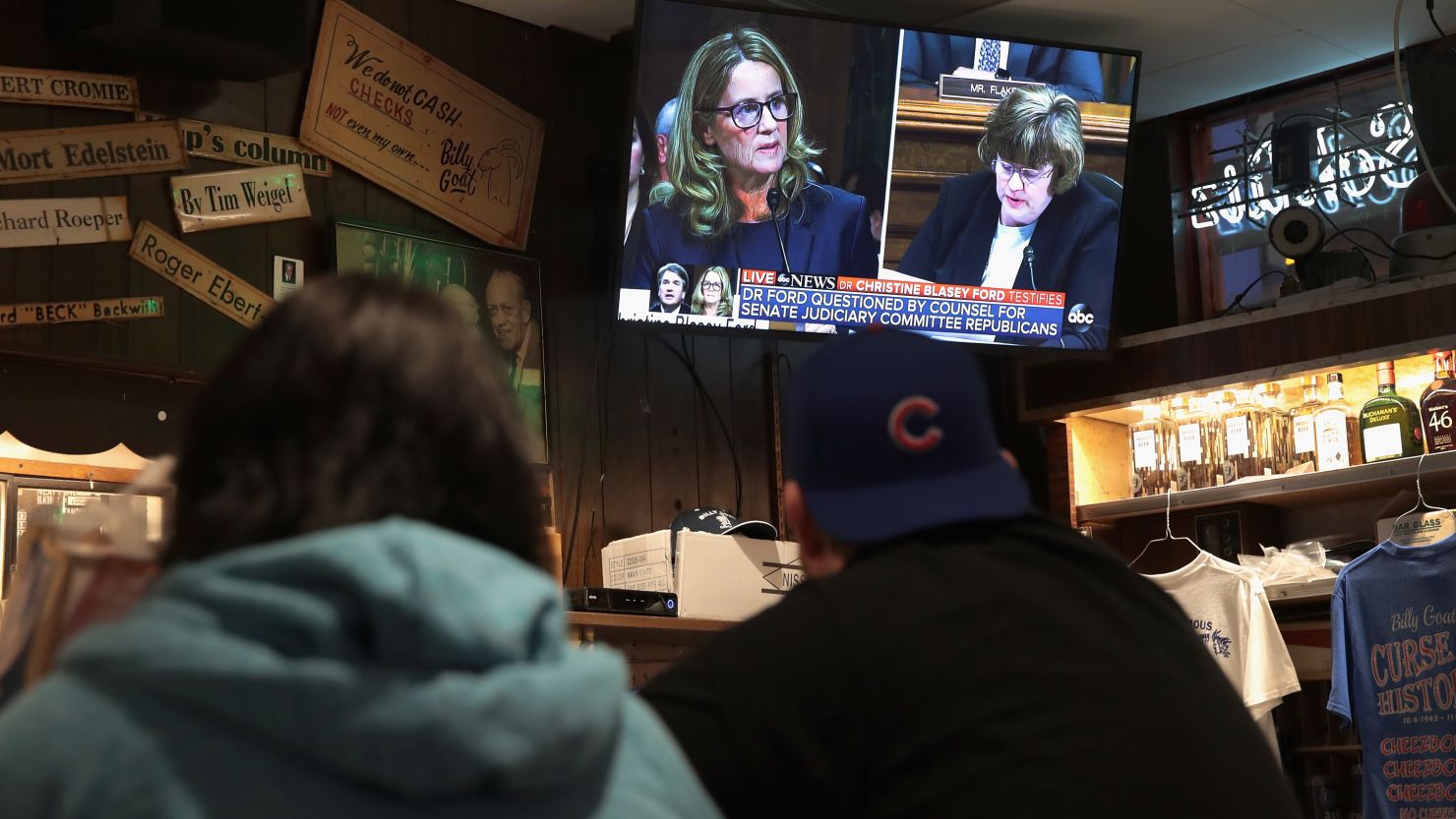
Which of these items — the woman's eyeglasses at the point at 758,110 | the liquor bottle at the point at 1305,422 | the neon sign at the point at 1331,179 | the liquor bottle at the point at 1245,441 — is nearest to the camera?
the woman's eyeglasses at the point at 758,110

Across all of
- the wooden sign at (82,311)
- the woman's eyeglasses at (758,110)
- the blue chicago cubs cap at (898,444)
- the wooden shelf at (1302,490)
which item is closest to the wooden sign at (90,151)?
the wooden sign at (82,311)

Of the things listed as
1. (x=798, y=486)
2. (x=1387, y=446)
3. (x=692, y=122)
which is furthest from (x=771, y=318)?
(x=798, y=486)

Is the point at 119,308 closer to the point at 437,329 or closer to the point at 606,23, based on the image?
the point at 606,23

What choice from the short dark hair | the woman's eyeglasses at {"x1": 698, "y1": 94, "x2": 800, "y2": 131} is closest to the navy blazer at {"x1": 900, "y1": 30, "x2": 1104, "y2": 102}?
the woman's eyeglasses at {"x1": 698, "y1": 94, "x2": 800, "y2": 131}

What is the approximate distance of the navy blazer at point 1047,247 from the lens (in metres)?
4.16

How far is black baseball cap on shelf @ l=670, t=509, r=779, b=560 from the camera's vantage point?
3.82 m

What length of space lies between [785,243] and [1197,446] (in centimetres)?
152

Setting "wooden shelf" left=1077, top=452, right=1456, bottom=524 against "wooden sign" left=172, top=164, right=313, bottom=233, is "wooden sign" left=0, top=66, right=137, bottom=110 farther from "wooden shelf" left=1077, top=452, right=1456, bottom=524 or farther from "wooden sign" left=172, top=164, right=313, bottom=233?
"wooden shelf" left=1077, top=452, right=1456, bottom=524

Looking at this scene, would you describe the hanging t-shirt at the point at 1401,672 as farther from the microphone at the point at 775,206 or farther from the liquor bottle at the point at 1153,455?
the microphone at the point at 775,206

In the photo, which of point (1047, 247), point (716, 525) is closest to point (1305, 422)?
point (1047, 247)

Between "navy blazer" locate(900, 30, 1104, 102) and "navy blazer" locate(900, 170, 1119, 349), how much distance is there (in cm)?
27

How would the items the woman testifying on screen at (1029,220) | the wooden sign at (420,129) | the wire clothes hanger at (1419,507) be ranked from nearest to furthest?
1. the wooden sign at (420,129)
2. the wire clothes hanger at (1419,507)
3. the woman testifying on screen at (1029,220)

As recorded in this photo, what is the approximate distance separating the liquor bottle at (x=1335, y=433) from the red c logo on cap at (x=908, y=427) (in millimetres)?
3440

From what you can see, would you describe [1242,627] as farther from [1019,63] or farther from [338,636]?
[338,636]
